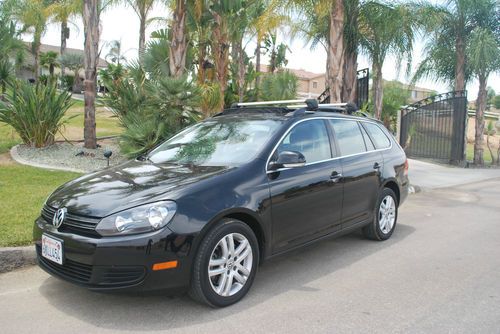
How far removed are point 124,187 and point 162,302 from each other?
3.26ft

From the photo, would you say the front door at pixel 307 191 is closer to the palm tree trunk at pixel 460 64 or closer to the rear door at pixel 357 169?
the rear door at pixel 357 169

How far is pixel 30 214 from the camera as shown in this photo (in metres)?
5.89

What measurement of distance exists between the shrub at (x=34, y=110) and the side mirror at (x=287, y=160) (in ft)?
25.6

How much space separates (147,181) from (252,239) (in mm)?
1008

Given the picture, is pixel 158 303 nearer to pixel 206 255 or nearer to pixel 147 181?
pixel 206 255

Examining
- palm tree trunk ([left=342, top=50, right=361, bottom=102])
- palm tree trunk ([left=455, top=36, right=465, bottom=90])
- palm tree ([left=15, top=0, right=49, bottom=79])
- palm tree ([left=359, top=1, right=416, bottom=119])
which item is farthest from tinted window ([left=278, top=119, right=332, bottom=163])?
palm tree trunk ([left=455, top=36, right=465, bottom=90])

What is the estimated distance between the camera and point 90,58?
36.4ft

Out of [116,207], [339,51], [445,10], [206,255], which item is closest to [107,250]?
[116,207]

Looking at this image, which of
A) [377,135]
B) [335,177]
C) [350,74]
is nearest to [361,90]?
[350,74]

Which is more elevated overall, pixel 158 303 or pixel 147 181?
pixel 147 181

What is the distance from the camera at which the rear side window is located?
6137mm

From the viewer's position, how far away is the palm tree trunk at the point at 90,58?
10.9 metres

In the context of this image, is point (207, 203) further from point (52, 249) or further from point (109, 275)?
point (52, 249)

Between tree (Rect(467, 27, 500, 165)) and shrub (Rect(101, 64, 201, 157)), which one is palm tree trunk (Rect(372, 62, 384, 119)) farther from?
shrub (Rect(101, 64, 201, 157))
